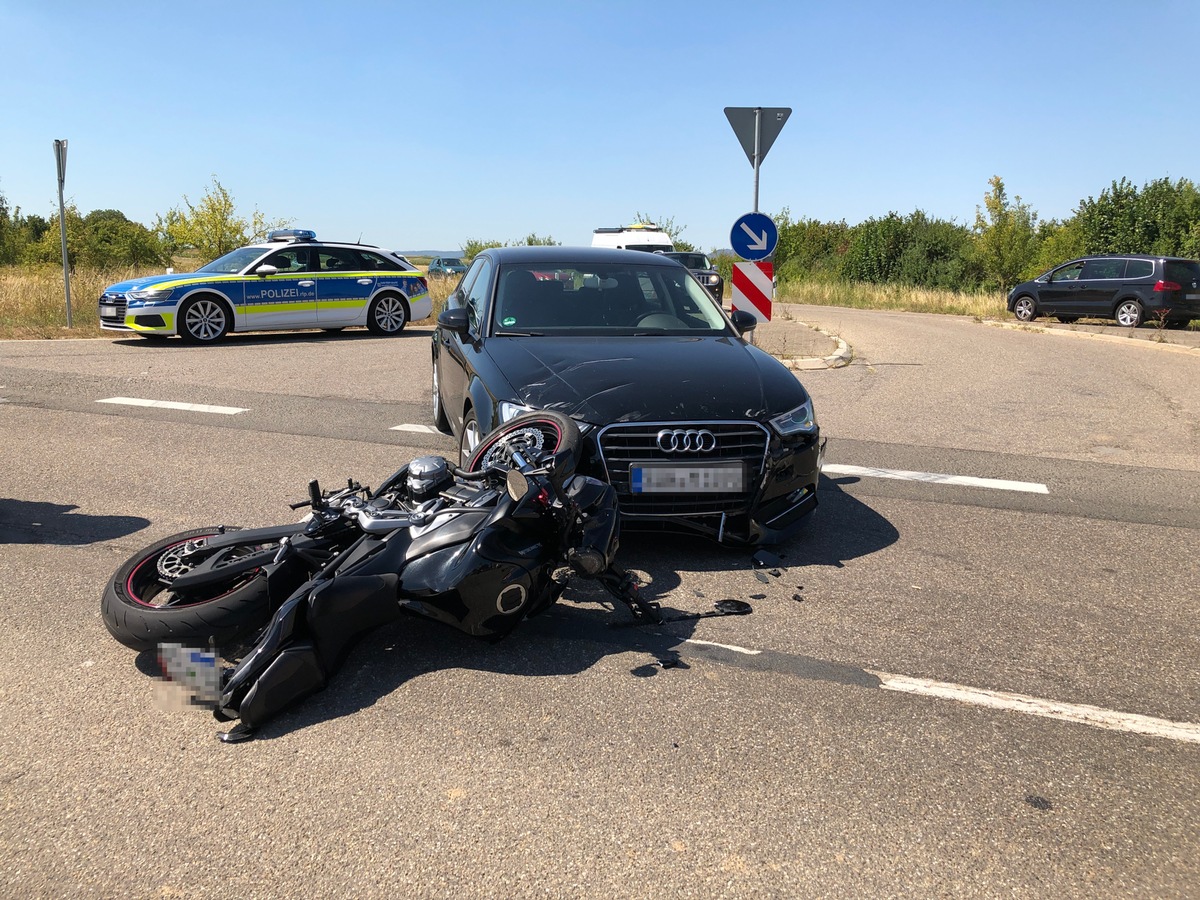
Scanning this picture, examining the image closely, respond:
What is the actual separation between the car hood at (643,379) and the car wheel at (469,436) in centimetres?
37

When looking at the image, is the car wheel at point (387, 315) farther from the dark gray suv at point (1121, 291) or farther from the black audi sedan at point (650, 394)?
the dark gray suv at point (1121, 291)

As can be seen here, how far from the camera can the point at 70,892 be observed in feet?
8.48

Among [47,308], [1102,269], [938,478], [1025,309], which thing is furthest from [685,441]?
[1025,309]

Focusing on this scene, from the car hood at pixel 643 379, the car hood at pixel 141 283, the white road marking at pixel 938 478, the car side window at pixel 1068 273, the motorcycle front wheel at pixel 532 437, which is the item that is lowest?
the white road marking at pixel 938 478

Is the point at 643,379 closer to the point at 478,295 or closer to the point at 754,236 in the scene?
the point at 478,295

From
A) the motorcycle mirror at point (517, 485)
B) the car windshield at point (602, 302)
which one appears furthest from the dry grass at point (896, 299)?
the motorcycle mirror at point (517, 485)

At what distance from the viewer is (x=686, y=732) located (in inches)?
136

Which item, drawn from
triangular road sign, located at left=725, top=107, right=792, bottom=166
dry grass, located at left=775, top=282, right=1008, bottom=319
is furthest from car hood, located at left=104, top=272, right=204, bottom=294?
dry grass, located at left=775, top=282, right=1008, bottom=319

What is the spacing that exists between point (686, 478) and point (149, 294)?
13213 mm

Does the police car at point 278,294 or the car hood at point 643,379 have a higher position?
the police car at point 278,294

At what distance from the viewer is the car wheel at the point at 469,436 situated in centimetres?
596

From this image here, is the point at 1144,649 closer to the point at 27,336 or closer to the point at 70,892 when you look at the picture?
the point at 70,892

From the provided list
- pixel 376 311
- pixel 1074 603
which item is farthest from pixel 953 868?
pixel 376 311

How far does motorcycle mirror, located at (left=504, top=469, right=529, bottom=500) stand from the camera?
399 cm
